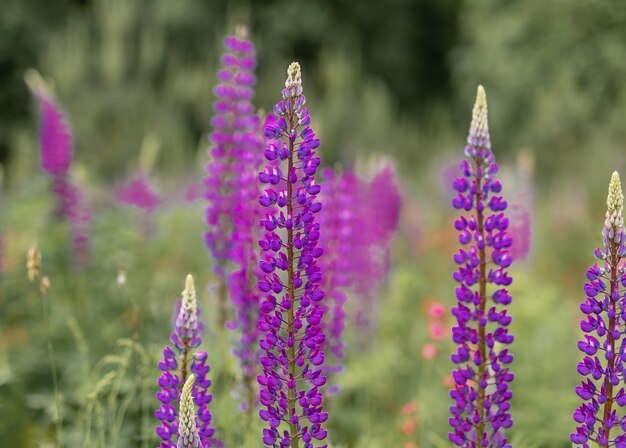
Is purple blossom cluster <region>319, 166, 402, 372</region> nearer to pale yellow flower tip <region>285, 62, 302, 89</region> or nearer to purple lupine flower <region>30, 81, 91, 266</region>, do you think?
pale yellow flower tip <region>285, 62, 302, 89</region>

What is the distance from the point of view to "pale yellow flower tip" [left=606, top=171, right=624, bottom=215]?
2266 millimetres

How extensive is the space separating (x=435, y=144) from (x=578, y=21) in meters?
4.19

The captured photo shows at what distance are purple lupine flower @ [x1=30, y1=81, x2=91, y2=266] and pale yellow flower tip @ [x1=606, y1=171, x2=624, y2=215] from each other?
4330 millimetres

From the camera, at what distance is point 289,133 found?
2.40 metres

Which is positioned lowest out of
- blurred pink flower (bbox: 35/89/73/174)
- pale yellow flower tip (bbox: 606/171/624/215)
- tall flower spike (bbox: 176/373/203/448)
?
tall flower spike (bbox: 176/373/203/448)

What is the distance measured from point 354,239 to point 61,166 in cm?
244

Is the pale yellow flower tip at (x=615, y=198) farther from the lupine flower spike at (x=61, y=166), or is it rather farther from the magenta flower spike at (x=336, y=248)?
the lupine flower spike at (x=61, y=166)

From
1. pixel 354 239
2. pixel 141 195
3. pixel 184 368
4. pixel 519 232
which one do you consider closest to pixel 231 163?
pixel 354 239

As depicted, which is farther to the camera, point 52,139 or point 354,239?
point 52,139

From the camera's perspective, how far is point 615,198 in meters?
2.26

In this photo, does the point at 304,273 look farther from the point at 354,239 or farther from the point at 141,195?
the point at 141,195

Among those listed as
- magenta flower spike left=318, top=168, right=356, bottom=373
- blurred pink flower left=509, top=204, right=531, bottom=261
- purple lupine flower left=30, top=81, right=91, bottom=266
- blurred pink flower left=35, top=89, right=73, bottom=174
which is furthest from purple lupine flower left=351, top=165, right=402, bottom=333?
blurred pink flower left=35, top=89, right=73, bottom=174

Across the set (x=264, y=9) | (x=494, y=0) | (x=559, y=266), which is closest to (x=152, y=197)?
(x=559, y=266)

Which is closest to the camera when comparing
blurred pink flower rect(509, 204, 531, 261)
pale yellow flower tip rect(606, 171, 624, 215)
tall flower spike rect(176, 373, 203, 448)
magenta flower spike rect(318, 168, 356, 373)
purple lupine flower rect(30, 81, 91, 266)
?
tall flower spike rect(176, 373, 203, 448)
